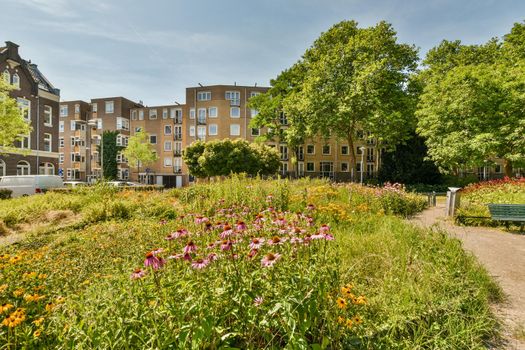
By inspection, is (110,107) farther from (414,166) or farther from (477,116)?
(477,116)

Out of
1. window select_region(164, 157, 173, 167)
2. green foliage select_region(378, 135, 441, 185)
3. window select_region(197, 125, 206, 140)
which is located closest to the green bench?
green foliage select_region(378, 135, 441, 185)

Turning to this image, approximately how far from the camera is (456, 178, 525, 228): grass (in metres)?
10.5

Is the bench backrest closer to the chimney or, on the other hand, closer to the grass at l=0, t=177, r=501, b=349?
the grass at l=0, t=177, r=501, b=349

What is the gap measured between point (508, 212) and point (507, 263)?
4.72 metres

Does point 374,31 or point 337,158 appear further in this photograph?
point 337,158

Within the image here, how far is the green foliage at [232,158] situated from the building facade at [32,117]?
18.5 meters

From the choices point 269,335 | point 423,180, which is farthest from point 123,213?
point 423,180

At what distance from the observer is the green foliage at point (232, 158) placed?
3538 centimetres

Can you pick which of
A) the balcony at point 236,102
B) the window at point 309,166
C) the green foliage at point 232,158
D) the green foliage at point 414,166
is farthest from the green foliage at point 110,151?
the green foliage at point 414,166

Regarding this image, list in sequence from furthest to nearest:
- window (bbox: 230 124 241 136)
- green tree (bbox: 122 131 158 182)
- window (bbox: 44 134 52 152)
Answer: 1. window (bbox: 230 124 241 136)
2. green tree (bbox: 122 131 158 182)
3. window (bbox: 44 134 52 152)

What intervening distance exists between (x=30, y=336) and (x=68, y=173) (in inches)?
2562

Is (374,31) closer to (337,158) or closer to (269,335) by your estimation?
(337,158)

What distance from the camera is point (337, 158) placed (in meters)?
51.1

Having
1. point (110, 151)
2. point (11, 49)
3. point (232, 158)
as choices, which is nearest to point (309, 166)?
point (232, 158)
